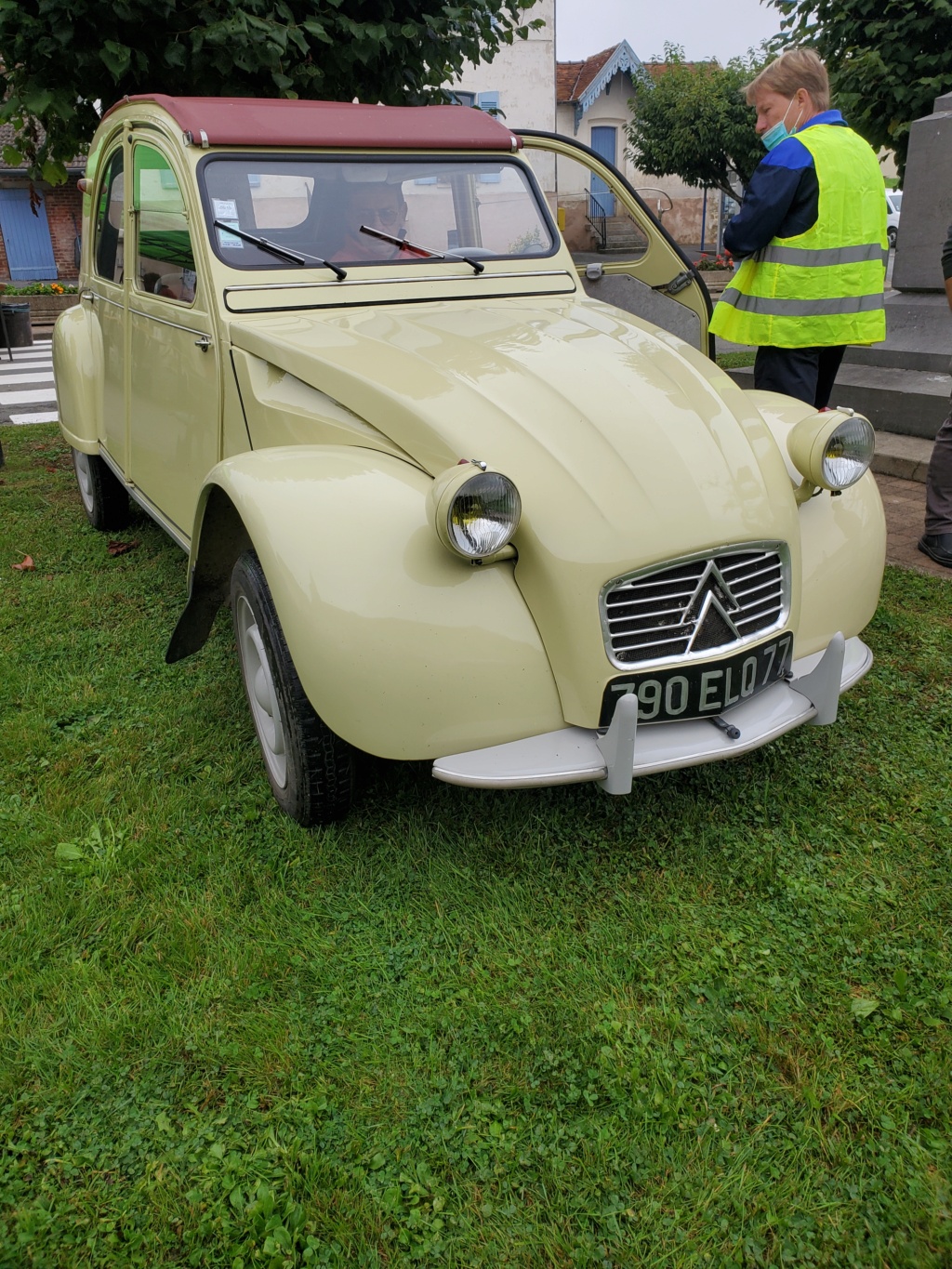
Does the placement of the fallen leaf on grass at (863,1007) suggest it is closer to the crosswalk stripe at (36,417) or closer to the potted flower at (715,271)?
the crosswalk stripe at (36,417)

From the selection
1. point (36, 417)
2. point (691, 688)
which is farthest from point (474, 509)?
point (36, 417)

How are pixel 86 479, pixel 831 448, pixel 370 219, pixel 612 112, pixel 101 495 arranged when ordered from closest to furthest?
1. pixel 831 448
2. pixel 370 219
3. pixel 101 495
4. pixel 86 479
5. pixel 612 112

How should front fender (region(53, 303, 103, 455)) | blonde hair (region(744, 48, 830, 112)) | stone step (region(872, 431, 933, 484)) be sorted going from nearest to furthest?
1. blonde hair (region(744, 48, 830, 112))
2. front fender (region(53, 303, 103, 455))
3. stone step (region(872, 431, 933, 484))

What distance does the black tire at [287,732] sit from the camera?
238cm

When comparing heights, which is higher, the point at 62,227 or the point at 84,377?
the point at 62,227

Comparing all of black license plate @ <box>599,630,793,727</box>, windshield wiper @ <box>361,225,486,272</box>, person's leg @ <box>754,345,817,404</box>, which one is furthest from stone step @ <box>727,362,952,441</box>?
black license plate @ <box>599,630,793,727</box>

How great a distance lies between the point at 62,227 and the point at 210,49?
2658cm

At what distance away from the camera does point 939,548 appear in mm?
4469

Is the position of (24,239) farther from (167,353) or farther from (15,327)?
(167,353)

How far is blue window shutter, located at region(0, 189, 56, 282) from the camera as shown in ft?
88.9

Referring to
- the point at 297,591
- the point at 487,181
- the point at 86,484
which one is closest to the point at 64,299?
the point at 86,484

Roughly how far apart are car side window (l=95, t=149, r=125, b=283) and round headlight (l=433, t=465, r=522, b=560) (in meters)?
2.92

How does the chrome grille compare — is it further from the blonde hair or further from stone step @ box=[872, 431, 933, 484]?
stone step @ box=[872, 431, 933, 484]

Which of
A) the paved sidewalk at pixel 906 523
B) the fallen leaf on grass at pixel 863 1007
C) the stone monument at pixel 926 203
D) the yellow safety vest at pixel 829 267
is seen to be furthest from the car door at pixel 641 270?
the stone monument at pixel 926 203
